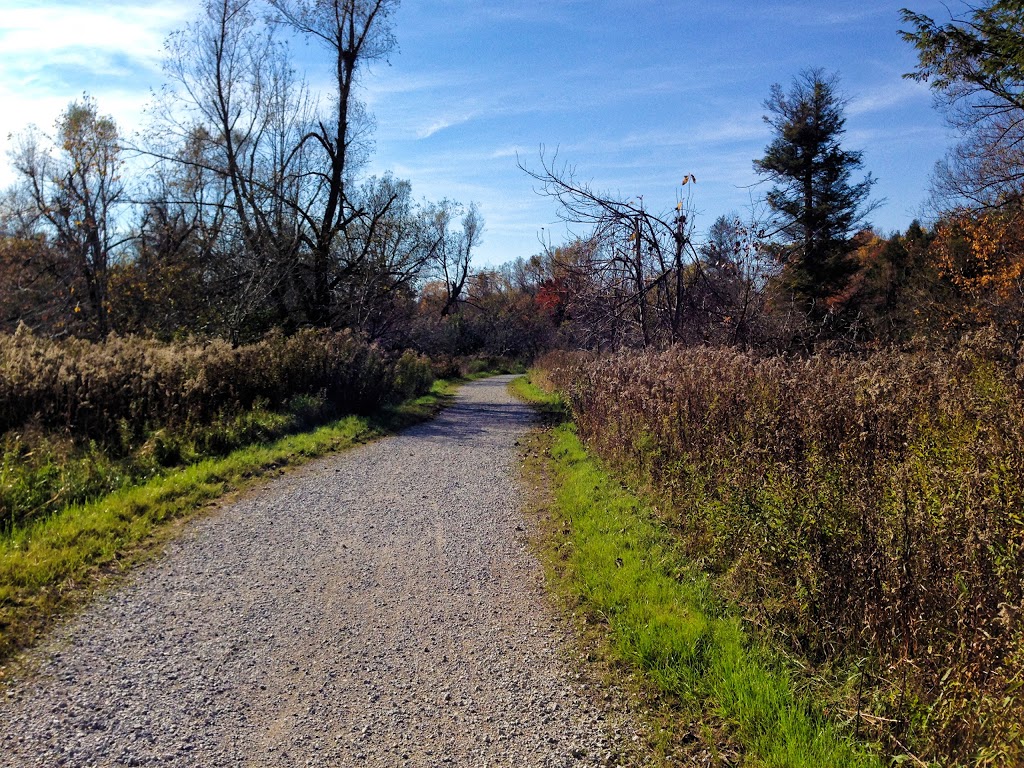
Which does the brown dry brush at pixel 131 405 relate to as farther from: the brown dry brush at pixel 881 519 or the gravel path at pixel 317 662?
the brown dry brush at pixel 881 519

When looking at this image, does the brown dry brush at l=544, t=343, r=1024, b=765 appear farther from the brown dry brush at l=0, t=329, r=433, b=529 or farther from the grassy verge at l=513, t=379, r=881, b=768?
the brown dry brush at l=0, t=329, r=433, b=529

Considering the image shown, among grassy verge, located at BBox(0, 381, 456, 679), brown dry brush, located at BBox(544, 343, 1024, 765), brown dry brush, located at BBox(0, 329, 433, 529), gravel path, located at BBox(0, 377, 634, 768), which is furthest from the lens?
brown dry brush, located at BBox(0, 329, 433, 529)

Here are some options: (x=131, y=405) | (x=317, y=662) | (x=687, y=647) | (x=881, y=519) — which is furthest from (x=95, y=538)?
(x=881, y=519)

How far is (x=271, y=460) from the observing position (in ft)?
30.9

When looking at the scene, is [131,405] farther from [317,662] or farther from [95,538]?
[317,662]

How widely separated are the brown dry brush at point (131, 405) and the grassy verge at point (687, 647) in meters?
5.24

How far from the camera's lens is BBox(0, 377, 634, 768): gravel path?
123 inches

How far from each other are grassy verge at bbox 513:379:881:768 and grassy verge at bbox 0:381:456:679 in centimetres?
357

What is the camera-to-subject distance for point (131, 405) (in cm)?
979

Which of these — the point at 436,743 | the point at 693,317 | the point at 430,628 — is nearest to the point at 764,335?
the point at 693,317

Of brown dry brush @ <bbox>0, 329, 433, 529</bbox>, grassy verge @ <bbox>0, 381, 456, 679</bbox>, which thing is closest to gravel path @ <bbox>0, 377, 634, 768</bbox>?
grassy verge @ <bbox>0, 381, 456, 679</bbox>

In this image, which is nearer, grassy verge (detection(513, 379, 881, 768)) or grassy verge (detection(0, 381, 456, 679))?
grassy verge (detection(513, 379, 881, 768))

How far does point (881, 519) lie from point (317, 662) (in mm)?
3365

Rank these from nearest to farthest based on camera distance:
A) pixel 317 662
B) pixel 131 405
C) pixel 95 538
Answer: pixel 317 662 → pixel 95 538 → pixel 131 405
